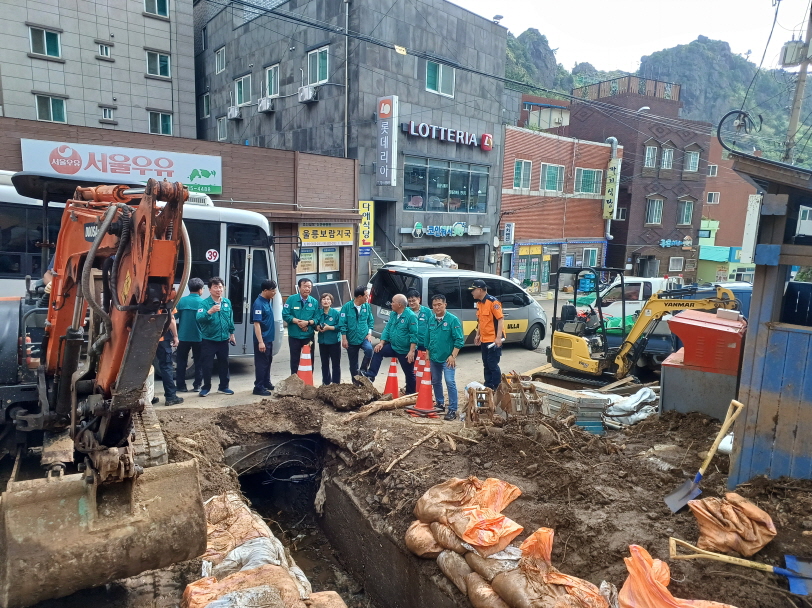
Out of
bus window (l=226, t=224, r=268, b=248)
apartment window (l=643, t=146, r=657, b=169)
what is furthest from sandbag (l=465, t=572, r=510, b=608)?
apartment window (l=643, t=146, r=657, b=169)

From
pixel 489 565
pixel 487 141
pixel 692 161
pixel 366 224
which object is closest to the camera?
pixel 489 565

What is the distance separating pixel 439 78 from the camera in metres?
21.0

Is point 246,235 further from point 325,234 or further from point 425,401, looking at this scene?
point 325,234

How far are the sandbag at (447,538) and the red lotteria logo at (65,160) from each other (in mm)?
12496

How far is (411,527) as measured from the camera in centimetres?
494

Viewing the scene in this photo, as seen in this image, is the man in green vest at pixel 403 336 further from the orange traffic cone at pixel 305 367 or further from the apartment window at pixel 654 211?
the apartment window at pixel 654 211

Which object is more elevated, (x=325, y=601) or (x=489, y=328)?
(x=489, y=328)

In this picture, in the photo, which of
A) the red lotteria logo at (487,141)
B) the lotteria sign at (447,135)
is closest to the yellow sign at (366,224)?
the lotteria sign at (447,135)

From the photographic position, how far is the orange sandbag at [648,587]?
11.7ft

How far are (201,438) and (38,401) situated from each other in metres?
1.85

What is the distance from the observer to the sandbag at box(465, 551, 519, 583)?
416 centimetres

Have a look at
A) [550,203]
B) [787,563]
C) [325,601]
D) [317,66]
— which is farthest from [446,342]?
[550,203]

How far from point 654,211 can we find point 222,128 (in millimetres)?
23194

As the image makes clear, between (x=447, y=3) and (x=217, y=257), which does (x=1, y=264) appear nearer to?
(x=217, y=257)
